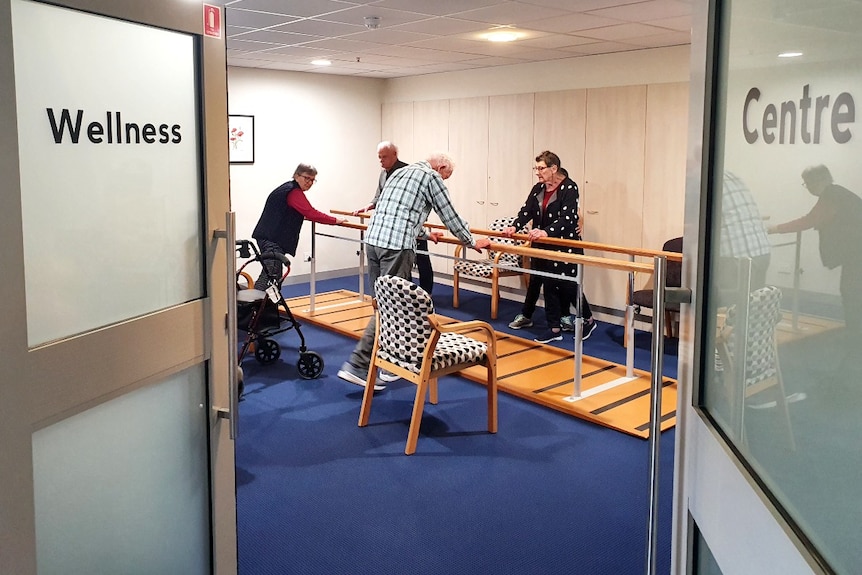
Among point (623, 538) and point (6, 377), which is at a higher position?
point (6, 377)

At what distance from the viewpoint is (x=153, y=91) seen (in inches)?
74.6

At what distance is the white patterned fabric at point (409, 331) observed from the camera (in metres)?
3.97

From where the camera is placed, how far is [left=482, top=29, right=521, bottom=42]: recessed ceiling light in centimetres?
578

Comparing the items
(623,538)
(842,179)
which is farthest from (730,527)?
(623,538)

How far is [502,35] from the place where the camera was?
598cm

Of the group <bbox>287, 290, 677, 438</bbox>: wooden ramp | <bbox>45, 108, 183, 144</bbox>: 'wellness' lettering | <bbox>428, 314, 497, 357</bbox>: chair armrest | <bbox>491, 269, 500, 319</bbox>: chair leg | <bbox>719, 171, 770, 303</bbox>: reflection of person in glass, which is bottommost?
<bbox>287, 290, 677, 438</bbox>: wooden ramp

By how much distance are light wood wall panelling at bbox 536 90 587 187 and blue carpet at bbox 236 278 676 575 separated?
10.0 feet

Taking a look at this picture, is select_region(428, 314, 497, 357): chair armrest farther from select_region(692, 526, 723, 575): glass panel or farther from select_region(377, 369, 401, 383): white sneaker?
select_region(692, 526, 723, 575): glass panel

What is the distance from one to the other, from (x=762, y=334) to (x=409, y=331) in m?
2.96

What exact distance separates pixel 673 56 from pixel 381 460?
14.5 ft

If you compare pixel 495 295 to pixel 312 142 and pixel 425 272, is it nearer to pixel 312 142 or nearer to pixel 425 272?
pixel 425 272

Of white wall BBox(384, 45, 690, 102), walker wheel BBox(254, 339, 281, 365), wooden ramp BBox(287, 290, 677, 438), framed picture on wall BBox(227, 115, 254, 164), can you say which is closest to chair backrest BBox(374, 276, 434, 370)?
wooden ramp BBox(287, 290, 677, 438)

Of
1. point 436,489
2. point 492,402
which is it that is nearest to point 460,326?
point 492,402

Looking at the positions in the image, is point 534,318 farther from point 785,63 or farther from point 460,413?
point 785,63
